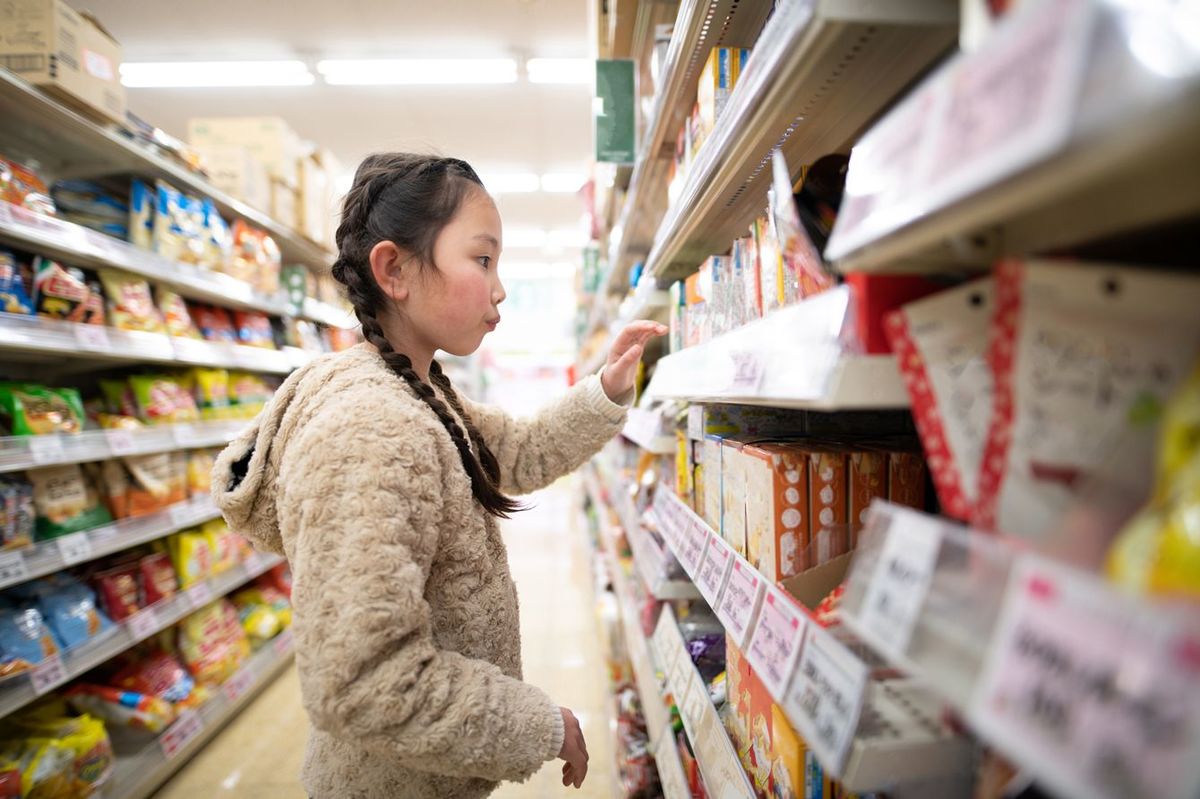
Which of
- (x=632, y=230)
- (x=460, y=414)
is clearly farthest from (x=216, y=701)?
(x=632, y=230)

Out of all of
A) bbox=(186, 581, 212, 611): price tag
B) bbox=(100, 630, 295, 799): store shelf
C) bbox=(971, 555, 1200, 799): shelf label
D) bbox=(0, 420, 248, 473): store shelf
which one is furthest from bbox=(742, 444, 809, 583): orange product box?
bbox=(186, 581, 212, 611): price tag

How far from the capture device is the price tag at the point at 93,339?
172 centimetres

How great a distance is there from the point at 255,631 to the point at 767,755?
2674 mm

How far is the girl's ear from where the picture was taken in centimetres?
101

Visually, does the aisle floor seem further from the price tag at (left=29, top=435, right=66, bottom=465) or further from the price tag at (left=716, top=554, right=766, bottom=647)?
the price tag at (left=29, top=435, right=66, bottom=465)

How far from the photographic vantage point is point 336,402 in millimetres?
833

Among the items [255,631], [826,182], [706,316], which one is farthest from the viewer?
[255,631]

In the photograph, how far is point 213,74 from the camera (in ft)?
14.8

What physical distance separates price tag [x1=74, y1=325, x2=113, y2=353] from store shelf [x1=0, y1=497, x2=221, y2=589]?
0.59 metres

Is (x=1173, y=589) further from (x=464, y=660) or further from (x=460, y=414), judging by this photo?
(x=460, y=414)

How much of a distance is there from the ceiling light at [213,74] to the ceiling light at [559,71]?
71.6 inches

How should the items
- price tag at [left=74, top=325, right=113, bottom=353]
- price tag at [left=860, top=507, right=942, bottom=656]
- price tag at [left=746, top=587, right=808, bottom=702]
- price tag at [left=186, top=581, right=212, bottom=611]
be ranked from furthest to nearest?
price tag at [left=186, top=581, right=212, bottom=611] < price tag at [left=74, top=325, right=113, bottom=353] < price tag at [left=746, top=587, right=808, bottom=702] < price tag at [left=860, top=507, right=942, bottom=656]

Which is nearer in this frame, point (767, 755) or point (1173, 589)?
point (1173, 589)

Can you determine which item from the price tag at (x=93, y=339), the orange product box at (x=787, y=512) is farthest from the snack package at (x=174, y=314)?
the orange product box at (x=787, y=512)
